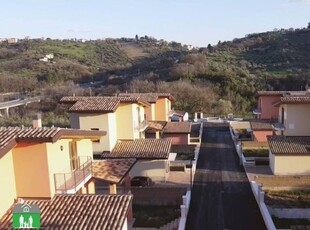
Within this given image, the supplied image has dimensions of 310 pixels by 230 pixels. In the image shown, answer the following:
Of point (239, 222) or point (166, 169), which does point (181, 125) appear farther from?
point (239, 222)

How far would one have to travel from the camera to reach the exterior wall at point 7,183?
12.8 meters

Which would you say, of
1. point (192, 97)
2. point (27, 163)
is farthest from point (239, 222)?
point (192, 97)

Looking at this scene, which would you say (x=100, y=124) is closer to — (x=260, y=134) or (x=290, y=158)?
(x=290, y=158)

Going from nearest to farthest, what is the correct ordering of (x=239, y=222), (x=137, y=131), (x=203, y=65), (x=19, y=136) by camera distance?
(x=19, y=136)
(x=239, y=222)
(x=137, y=131)
(x=203, y=65)

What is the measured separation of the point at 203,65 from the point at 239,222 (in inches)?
2527

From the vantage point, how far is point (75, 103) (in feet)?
92.7

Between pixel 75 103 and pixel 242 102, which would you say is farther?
pixel 242 102

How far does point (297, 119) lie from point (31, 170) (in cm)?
2453

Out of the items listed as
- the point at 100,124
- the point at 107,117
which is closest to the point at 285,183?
the point at 107,117

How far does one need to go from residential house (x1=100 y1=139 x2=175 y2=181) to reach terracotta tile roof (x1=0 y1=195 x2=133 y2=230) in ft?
45.0

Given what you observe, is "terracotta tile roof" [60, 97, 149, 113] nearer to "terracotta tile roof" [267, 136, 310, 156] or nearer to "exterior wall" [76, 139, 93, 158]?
"exterior wall" [76, 139, 93, 158]

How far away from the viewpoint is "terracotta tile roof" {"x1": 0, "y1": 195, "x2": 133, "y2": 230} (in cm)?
1185

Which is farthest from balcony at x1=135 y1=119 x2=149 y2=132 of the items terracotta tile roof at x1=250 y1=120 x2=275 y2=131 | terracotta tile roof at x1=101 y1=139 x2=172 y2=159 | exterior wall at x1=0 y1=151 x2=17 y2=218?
exterior wall at x1=0 y1=151 x2=17 y2=218

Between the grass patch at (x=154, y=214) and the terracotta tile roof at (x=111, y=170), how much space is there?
2884mm
